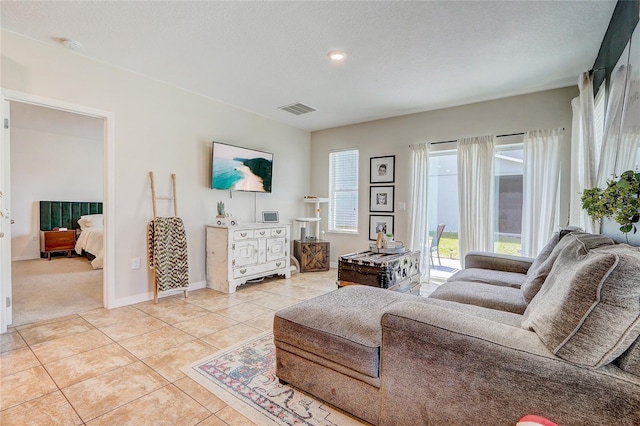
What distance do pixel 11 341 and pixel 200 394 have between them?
6.16 feet

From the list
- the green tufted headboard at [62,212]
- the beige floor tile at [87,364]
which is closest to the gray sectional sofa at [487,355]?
the beige floor tile at [87,364]

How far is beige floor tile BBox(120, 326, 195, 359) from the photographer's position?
230 cm

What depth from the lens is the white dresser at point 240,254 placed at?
387cm

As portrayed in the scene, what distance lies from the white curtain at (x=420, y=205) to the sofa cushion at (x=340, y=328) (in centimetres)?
271

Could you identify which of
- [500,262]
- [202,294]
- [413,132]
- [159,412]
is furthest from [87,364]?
[413,132]

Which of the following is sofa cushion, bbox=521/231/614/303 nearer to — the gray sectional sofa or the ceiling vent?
the gray sectional sofa

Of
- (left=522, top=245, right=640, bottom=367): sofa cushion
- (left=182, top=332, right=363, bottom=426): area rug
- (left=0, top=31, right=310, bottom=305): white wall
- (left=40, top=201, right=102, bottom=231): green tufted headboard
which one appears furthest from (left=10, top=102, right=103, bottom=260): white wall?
(left=522, top=245, right=640, bottom=367): sofa cushion

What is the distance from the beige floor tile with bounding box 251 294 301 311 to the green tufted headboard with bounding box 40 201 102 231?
5453 millimetres

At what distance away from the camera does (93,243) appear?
5.52 meters

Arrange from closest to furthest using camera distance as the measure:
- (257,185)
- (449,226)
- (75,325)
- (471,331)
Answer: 1. (471,331)
2. (75,325)
3. (449,226)
4. (257,185)

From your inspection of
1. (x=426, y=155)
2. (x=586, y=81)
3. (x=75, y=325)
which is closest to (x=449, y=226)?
(x=426, y=155)

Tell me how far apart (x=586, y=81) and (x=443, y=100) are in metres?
1.64

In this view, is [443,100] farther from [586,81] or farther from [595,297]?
[595,297]

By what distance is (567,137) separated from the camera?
3508 mm
